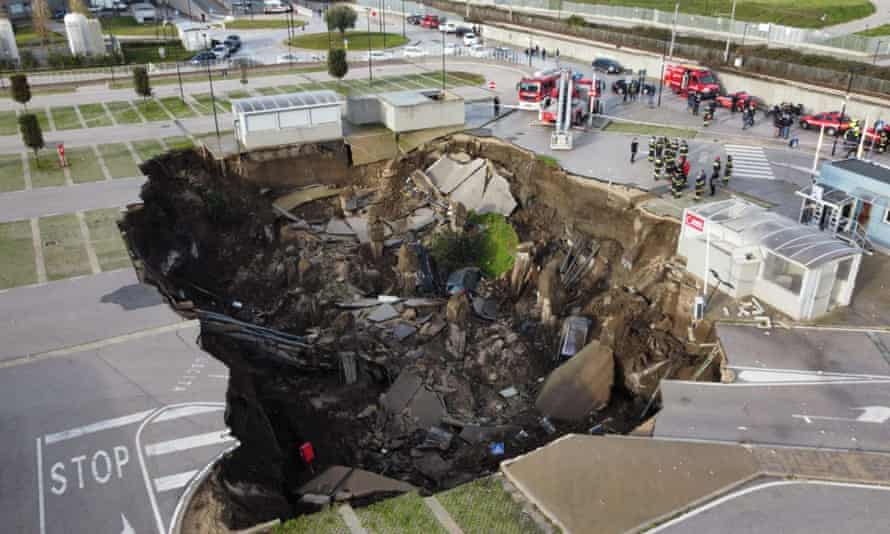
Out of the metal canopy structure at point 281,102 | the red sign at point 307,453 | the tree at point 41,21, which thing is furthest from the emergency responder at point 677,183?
the tree at point 41,21

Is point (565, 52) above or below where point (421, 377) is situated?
above

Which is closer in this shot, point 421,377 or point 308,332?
point 421,377

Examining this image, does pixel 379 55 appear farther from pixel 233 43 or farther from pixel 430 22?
pixel 430 22

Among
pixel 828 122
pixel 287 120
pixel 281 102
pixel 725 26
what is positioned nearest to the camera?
pixel 287 120

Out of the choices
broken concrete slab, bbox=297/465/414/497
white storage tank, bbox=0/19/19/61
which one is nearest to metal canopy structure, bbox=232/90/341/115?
broken concrete slab, bbox=297/465/414/497

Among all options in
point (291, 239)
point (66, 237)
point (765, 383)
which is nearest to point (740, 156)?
point (765, 383)

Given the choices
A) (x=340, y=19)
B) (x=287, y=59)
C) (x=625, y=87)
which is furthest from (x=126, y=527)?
(x=340, y=19)

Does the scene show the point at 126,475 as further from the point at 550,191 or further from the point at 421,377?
the point at 550,191
